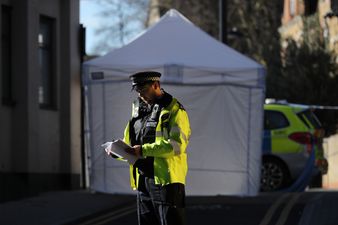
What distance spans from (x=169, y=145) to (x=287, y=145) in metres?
9.73

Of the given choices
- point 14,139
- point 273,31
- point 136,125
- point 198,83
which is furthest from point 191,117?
point 273,31

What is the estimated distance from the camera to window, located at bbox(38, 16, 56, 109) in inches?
626

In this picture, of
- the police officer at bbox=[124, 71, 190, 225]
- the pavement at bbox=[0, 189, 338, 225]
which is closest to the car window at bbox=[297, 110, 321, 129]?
the pavement at bbox=[0, 189, 338, 225]

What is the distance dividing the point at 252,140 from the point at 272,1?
24.2m

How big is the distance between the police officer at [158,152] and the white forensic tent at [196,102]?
7.21m

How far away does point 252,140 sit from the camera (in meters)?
14.2

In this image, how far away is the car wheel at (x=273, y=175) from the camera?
1583 centimetres

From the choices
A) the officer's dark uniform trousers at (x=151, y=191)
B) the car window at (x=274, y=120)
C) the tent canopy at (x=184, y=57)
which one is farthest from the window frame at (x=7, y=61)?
the officer's dark uniform trousers at (x=151, y=191)

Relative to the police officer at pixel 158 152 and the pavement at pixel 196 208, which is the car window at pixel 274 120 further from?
the police officer at pixel 158 152

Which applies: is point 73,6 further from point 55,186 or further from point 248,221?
point 248,221

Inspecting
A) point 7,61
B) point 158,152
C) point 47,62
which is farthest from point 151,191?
point 47,62

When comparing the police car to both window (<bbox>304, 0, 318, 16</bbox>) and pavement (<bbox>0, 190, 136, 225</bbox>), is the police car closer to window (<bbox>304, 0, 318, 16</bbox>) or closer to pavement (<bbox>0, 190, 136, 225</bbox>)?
pavement (<bbox>0, 190, 136, 225</bbox>)

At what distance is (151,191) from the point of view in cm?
648

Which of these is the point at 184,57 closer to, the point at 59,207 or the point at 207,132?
the point at 207,132
